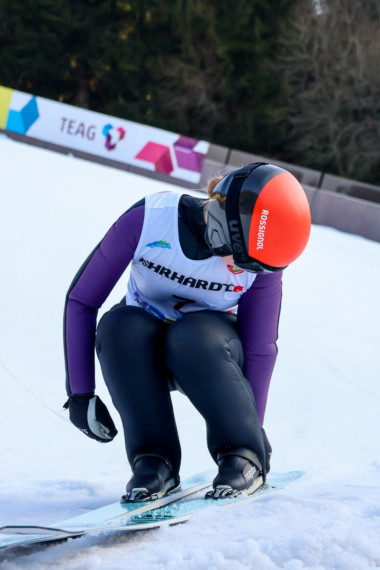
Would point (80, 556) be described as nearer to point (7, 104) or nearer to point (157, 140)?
point (157, 140)

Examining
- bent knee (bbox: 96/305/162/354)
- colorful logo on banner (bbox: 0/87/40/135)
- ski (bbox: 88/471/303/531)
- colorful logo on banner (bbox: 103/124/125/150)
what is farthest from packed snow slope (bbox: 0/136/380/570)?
colorful logo on banner (bbox: 0/87/40/135)

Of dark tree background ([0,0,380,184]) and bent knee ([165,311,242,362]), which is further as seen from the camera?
dark tree background ([0,0,380,184])

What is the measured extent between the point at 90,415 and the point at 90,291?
0.39 m

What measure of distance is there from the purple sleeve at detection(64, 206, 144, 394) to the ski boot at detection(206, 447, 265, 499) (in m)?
0.52

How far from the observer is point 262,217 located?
78.6 inches

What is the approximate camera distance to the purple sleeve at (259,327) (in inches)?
92.1

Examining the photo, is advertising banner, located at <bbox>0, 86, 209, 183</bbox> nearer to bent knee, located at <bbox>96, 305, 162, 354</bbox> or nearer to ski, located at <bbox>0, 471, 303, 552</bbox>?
bent knee, located at <bbox>96, 305, 162, 354</bbox>

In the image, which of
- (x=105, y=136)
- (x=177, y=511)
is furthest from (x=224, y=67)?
(x=177, y=511)

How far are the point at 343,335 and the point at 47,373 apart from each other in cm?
234

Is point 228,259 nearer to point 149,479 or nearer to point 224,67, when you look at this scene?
point 149,479

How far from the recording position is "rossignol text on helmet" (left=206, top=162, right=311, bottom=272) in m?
2.00

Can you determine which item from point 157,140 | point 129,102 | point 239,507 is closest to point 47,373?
point 239,507

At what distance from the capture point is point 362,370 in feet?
15.3

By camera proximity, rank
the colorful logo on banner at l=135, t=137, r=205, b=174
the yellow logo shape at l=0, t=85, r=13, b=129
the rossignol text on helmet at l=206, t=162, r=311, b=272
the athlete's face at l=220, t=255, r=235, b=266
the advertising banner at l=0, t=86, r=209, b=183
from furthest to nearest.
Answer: the yellow logo shape at l=0, t=85, r=13, b=129 < the advertising banner at l=0, t=86, r=209, b=183 < the colorful logo on banner at l=135, t=137, r=205, b=174 < the athlete's face at l=220, t=255, r=235, b=266 < the rossignol text on helmet at l=206, t=162, r=311, b=272
